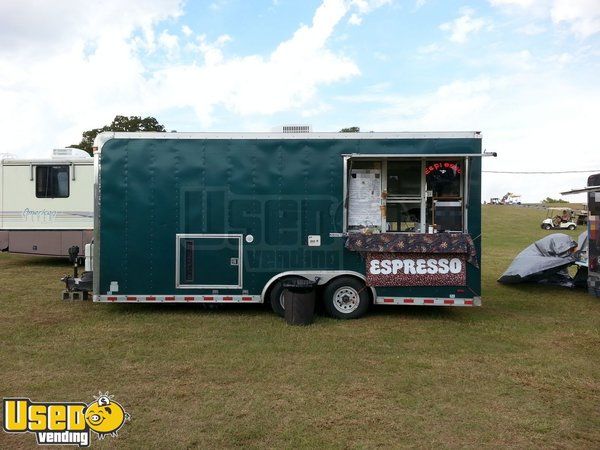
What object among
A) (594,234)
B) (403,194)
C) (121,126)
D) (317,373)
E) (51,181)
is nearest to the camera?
(317,373)

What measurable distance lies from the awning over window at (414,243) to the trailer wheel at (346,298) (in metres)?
0.61

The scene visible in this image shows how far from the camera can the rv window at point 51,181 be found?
44.0ft

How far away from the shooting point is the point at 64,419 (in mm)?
4141

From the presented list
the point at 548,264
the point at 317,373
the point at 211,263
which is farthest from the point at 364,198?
the point at 548,264

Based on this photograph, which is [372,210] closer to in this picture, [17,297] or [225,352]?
[225,352]

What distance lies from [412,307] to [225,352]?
13.4 ft

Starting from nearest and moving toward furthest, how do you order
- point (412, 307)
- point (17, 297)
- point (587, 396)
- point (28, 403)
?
point (28, 403)
point (587, 396)
point (412, 307)
point (17, 297)

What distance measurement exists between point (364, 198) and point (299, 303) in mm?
2022

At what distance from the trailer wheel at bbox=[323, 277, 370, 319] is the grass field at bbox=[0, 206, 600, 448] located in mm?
217

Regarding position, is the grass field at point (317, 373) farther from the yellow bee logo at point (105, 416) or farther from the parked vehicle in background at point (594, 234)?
the parked vehicle in background at point (594, 234)

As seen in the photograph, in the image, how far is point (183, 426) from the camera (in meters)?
3.97

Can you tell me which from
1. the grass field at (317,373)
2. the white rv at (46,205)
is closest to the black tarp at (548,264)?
the grass field at (317,373)

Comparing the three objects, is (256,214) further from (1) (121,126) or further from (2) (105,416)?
(1) (121,126)

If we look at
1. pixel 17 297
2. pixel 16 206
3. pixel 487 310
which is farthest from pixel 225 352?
pixel 16 206
